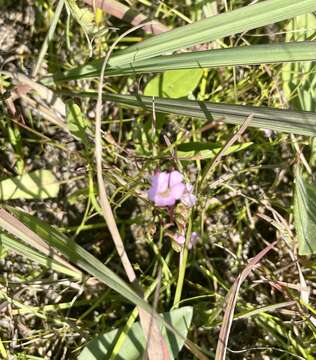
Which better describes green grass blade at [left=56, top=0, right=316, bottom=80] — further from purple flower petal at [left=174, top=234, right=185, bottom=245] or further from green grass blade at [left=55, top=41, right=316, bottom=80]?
purple flower petal at [left=174, top=234, right=185, bottom=245]

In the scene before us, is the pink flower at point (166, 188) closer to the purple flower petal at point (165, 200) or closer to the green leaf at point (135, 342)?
the purple flower petal at point (165, 200)

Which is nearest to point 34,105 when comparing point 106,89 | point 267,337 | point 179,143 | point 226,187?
point 106,89

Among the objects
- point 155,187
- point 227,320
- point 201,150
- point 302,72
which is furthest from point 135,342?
point 302,72

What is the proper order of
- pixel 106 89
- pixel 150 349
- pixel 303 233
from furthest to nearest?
pixel 106 89 → pixel 303 233 → pixel 150 349

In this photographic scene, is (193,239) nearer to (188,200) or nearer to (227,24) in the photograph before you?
(188,200)

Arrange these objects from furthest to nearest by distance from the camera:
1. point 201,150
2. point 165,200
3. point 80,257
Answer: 1. point 201,150
2. point 165,200
3. point 80,257

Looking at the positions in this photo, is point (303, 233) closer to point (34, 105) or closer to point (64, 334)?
point (64, 334)

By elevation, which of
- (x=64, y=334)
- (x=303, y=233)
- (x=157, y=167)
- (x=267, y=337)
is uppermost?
(x=157, y=167)
